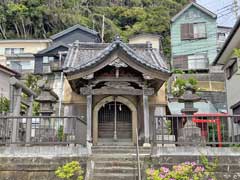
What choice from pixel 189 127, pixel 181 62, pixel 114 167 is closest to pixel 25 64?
pixel 181 62

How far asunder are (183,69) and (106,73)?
26841mm

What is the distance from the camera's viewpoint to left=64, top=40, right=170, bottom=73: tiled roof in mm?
12492

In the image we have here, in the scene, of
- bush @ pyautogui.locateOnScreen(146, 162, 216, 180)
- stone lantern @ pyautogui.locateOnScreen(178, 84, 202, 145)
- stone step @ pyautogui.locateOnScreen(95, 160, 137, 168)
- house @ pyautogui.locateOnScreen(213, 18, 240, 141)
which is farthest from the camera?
house @ pyautogui.locateOnScreen(213, 18, 240, 141)

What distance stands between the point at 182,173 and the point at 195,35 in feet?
105

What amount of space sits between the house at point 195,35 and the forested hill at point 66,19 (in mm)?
12792

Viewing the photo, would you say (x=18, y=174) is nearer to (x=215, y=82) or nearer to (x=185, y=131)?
(x=185, y=131)

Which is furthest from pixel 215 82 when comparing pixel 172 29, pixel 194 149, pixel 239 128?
pixel 194 149

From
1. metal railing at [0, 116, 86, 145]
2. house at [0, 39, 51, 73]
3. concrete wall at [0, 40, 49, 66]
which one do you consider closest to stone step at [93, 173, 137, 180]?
metal railing at [0, 116, 86, 145]

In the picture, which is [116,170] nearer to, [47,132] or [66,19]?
[47,132]

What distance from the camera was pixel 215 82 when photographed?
35.1m

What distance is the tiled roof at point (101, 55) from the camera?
12.5 meters

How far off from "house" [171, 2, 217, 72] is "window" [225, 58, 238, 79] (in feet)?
63.3

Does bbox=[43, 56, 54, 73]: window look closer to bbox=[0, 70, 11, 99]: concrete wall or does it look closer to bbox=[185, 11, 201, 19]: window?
bbox=[0, 70, 11, 99]: concrete wall

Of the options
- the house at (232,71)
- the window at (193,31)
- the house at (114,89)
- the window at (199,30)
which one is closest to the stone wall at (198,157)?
the house at (114,89)
